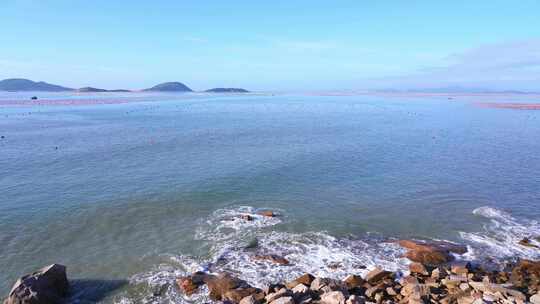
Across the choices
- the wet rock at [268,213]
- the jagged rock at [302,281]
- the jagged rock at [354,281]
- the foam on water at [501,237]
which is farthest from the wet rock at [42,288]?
the foam on water at [501,237]

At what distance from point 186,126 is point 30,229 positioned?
44.8 metres

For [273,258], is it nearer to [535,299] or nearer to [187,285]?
[187,285]

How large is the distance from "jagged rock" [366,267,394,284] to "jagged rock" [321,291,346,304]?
2942 mm

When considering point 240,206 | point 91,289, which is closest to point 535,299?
point 240,206

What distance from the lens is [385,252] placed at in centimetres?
1762

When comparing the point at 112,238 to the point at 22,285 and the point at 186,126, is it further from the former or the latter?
the point at 186,126

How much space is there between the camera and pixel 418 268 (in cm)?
1557

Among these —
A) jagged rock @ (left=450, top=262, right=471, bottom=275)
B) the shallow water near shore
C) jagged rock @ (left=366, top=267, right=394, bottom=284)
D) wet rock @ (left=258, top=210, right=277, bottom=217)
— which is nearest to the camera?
jagged rock @ (left=366, top=267, right=394, bottom=284)

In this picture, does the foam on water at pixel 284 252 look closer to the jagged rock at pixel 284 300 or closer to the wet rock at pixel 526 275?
the wet rock at pixel 526 275

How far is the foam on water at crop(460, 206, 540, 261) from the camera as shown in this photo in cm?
1734

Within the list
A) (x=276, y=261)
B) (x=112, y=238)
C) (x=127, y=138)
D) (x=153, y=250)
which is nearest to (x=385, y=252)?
(x=276, y=261)

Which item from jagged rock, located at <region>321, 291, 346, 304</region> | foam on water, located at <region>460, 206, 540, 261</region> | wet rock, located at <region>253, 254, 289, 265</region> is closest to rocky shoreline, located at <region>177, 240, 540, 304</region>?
jagged rock, located at <region>321, 291, 346, 304</region>

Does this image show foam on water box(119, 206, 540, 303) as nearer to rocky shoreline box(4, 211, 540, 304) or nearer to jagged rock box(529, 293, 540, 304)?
rocky shoreline box(4, 211, 540, 304)

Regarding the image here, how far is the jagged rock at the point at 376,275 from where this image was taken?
1476 cm
